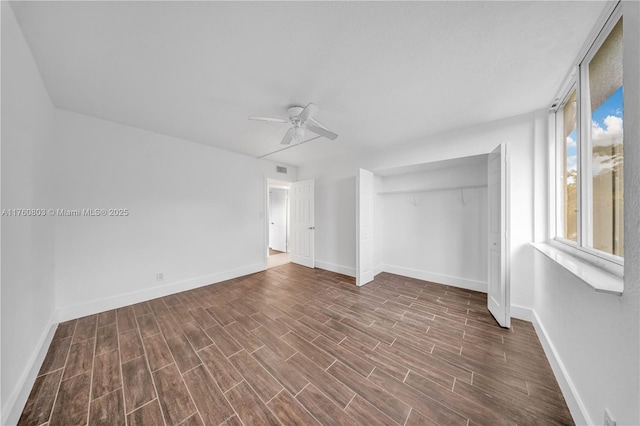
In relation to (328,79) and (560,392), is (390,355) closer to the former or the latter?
(560,392)

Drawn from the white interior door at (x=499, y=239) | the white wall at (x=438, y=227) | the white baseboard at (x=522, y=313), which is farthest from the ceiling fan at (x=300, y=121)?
the white baseboard at (x=522, y=313)

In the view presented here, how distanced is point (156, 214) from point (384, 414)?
3.77 metres

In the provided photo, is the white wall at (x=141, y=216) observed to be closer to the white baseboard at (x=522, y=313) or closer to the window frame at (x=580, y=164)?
the white baseboard at (x=522, y=313)

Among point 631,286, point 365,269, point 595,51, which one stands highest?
point 595,51

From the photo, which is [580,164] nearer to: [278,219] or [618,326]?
[618,326]

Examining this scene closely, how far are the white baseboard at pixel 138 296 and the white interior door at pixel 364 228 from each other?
8.12 ft

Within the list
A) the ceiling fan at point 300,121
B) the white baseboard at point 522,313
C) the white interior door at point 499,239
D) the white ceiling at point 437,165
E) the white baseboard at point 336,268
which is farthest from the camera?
the white baseboard at point 336,268

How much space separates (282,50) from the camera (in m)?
1.55

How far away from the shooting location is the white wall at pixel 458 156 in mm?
2504

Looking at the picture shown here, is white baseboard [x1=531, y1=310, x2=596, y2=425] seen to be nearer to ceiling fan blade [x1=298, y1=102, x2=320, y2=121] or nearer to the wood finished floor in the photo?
the wood finished floor

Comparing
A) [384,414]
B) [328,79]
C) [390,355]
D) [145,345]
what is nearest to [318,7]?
[328,79]

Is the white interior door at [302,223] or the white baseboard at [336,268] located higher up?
the white interior door at [302,223]

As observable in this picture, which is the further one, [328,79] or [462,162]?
[462,162]

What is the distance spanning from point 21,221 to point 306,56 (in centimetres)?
259
